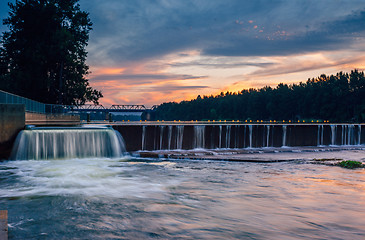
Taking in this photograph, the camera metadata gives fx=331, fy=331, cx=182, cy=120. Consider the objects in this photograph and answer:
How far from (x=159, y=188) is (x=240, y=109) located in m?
166

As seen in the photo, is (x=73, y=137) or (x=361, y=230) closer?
(x=361, y=230)

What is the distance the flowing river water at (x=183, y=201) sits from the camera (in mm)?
7906

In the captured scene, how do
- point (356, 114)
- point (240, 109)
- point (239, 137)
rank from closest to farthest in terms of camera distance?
point (239, 137), point (356, 114), point (240, 109)

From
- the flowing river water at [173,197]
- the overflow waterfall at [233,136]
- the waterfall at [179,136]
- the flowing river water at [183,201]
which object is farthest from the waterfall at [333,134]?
the flowing river water at [183,201]

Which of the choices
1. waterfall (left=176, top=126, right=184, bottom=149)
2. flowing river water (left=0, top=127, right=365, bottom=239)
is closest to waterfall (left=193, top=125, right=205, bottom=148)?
waterfall (left=176, top=126, right=184, bottom=149)

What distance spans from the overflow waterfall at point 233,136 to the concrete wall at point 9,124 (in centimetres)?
682

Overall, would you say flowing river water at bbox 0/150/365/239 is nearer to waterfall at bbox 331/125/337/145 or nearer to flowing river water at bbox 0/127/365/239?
flowing river water at bbox 0/127/365/239

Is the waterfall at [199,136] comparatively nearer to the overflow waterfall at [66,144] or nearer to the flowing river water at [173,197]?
the overflow waterfall at [66,144]

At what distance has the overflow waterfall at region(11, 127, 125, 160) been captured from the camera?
19.3 m

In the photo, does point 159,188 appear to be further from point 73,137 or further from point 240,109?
point 240,109

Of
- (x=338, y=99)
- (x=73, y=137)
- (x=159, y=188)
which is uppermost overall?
(x=338, y=99)

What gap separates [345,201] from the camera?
10.7 meters

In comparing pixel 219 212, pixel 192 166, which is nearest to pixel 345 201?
pixel 219 212

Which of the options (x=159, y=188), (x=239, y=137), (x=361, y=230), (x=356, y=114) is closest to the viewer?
(x=361, y=230)
